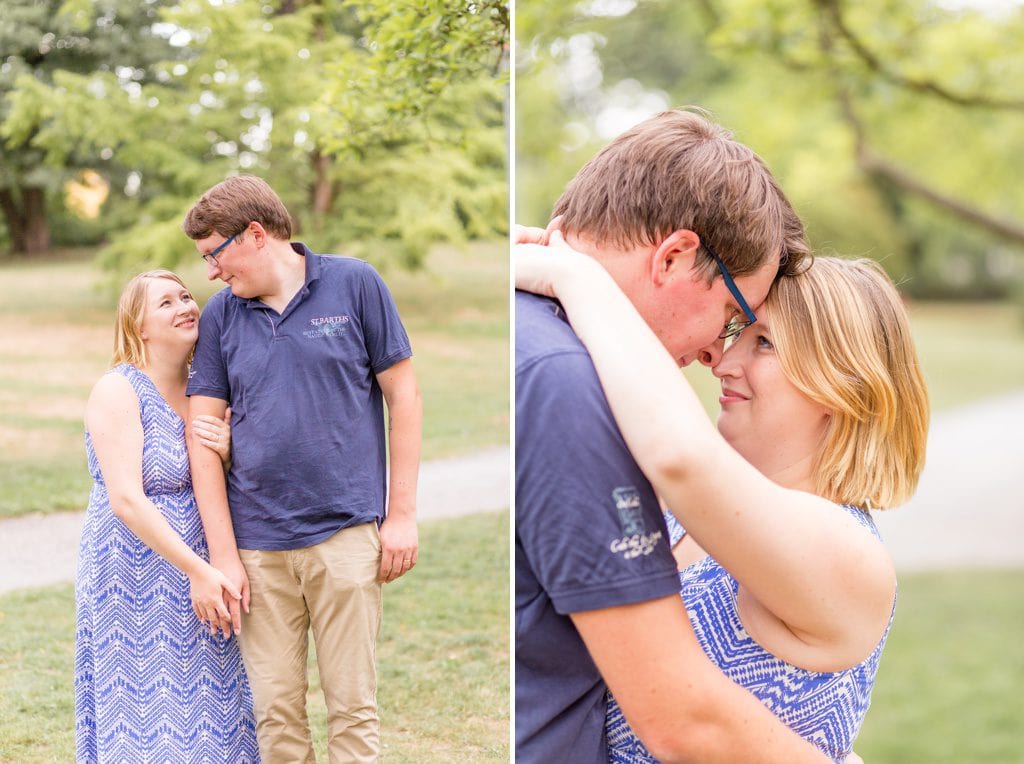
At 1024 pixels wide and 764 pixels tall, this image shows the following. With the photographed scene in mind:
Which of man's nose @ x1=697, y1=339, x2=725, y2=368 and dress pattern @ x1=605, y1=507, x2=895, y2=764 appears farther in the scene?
man's nose @ x1=697, y1=339, x2=725, y2=368

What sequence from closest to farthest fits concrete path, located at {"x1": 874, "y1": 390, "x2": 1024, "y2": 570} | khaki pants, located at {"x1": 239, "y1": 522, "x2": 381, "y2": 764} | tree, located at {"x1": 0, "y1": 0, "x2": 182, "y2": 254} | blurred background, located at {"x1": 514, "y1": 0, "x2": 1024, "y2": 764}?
khaki pants, located at {"x1": 239, "y1": 522, "x2": 381, "y2": 764}, tree, located at {"x1": 0, "y1": 0, "x2": 182, "y2": 254}, blurred background, located at {"x1": 514, "y1": 0, "x2": 1024, "y2": 764}, concrete path, located at {"x1": 874, "y1": 390, "x2": 1024, "y2": 570}

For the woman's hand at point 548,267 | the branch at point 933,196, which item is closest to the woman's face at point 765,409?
the woman's hand at point 548,267

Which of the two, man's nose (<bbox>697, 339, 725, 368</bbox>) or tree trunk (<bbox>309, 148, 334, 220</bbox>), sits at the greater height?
man's nose (<bbox>697, 339, 725, 368</bbox>)

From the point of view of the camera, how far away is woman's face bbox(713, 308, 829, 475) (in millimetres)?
1870

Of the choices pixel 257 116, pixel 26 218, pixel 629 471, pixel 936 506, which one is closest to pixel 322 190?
pixel 257 116

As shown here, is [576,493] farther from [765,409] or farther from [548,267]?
[765,409]

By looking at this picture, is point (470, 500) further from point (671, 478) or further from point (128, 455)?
point (671, 478)

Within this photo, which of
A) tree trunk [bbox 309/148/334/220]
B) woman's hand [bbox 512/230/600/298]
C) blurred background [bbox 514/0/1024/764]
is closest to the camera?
woman's hand [bbox 512/230/600/298]

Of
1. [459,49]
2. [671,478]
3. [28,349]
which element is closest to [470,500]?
[28,349]

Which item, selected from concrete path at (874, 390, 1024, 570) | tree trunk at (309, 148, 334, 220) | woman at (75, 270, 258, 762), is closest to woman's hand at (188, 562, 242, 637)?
woman at (75, 270, 258, 762)

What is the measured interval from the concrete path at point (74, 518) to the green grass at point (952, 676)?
2.85m

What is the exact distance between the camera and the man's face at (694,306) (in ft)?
5.67

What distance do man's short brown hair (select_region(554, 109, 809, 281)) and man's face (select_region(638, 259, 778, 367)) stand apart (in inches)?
1.3

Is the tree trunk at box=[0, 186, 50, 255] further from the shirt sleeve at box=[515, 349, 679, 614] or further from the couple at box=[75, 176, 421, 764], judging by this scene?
the shirt sleeve at box=[515, 349, 679, 614]
